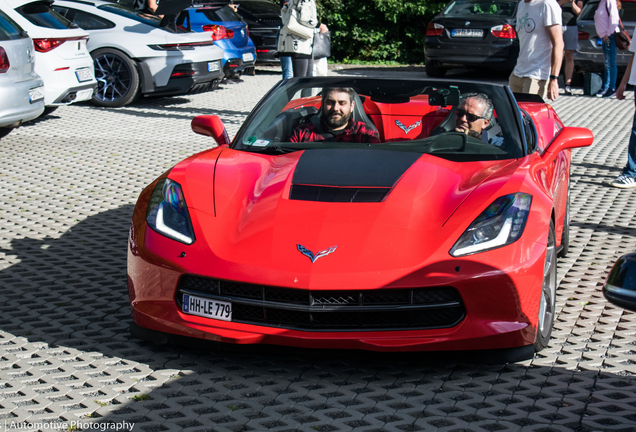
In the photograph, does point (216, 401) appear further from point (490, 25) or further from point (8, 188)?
point (490, 25)

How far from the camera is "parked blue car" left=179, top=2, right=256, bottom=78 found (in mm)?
14773

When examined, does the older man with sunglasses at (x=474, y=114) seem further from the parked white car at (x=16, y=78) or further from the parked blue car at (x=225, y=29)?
the parked blue car at (x=225, y=29)

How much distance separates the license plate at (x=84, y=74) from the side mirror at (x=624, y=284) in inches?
395

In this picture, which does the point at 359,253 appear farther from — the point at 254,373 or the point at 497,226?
the point at 254,373

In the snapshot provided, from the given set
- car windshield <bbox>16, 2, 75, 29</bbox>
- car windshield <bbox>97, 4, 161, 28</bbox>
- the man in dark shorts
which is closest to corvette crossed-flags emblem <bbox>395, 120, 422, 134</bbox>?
the man in dark shorts

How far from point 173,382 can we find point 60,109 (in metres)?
10.1

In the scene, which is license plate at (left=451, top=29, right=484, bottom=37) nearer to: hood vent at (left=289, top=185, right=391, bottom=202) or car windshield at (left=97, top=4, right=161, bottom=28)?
car windshield at (left=97, top=4, right=161, bottom=28)

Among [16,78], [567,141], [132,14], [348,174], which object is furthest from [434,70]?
[348,174]

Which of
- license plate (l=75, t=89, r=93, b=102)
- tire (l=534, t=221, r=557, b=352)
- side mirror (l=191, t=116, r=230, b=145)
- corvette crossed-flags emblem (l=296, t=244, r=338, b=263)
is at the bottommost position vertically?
license plate (l=75, t=89, r=93, b=102)

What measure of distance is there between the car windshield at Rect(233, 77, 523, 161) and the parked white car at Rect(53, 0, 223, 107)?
7.48 meters

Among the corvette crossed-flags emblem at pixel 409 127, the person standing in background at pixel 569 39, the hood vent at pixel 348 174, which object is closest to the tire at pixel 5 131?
the corvette crossed-flags emblem at pixel 409 127

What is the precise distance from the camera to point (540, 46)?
789 centimetres

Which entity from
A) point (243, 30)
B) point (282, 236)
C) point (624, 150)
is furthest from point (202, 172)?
point (243, 30)

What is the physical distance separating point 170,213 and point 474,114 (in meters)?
2.05
